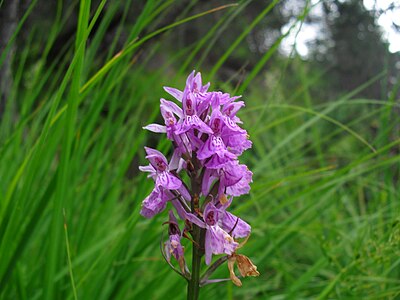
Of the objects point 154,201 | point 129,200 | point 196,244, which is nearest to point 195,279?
point 196,244

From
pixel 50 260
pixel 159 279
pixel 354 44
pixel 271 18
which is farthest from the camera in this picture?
pixel 271 18

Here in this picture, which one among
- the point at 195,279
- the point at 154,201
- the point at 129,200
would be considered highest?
the point at 154,201

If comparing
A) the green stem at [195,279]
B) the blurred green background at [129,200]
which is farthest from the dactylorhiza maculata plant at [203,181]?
the blurred green background at [129,200]

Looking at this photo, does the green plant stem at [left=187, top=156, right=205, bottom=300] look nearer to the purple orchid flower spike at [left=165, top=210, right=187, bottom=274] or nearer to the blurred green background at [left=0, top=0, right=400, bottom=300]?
the purple orchid flower spike at [left=165, top=210, right=187, bottom=274]

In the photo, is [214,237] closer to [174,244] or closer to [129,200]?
[174,244]

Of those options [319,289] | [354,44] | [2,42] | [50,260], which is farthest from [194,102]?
[354,44]

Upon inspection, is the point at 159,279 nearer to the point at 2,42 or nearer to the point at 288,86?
the point at 2,42

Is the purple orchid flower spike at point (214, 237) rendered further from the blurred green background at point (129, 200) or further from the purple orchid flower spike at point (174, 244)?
the blurred green background at point (129, 200)

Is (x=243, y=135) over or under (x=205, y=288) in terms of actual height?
over

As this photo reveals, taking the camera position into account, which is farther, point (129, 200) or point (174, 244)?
point (129, 200)
